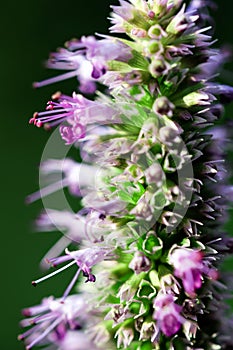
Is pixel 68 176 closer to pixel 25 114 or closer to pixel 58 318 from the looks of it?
pixel 58 318

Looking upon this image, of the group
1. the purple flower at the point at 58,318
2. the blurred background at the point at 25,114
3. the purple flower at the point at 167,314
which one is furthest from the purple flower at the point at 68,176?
the blurred background at the point at 25,114

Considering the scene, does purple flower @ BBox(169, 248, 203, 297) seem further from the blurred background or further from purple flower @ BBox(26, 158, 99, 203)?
the blurred background

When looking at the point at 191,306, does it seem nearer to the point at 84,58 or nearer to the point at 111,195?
the point at 111,195

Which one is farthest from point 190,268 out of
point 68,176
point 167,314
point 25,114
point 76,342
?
point 25,114

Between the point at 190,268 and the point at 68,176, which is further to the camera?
the point at 68,176

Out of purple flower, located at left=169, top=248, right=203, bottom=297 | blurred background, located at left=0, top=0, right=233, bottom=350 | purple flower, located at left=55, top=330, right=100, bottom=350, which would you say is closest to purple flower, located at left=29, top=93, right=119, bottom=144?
purple flower, located at left=169, top=248, right=203, bottom=297

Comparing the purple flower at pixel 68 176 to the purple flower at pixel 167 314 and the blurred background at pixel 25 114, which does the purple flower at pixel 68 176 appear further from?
the blurred background at pixel 25 114

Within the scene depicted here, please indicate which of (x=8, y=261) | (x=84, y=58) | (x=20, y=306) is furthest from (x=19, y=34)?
(x=84, y=58)
